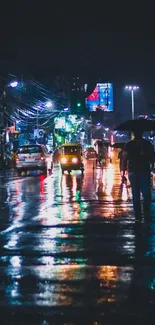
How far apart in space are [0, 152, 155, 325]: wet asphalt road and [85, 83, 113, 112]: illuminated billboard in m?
102

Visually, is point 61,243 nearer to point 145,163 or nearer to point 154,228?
point 154,228

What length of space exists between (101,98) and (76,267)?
114 meters

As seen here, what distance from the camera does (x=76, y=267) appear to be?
24.2 ft

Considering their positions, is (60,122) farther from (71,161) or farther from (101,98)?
(101,98)

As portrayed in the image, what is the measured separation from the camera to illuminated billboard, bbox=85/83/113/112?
116 m

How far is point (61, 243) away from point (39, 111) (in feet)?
182

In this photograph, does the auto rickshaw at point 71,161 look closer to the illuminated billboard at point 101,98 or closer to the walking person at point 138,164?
the walking person at point 138,164

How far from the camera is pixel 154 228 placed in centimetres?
1058

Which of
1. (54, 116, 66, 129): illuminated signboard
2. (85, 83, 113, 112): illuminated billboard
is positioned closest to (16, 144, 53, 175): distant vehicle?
(54, 116, 66, 129): illuminated signboard

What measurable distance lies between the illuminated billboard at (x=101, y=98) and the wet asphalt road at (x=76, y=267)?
102m

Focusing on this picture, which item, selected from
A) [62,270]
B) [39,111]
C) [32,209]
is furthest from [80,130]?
[62,270]

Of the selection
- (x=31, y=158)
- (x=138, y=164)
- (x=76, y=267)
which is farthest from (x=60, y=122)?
(x=76, y=267)

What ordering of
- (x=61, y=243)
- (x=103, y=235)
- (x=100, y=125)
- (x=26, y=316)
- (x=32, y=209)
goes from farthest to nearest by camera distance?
(x=100, y=125) < (x=32, y=209) < (x=103, y=235) < (x=61, y=243) < (x=26, y=316)

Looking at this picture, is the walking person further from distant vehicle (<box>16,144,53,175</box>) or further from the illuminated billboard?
the illuminated billboard
